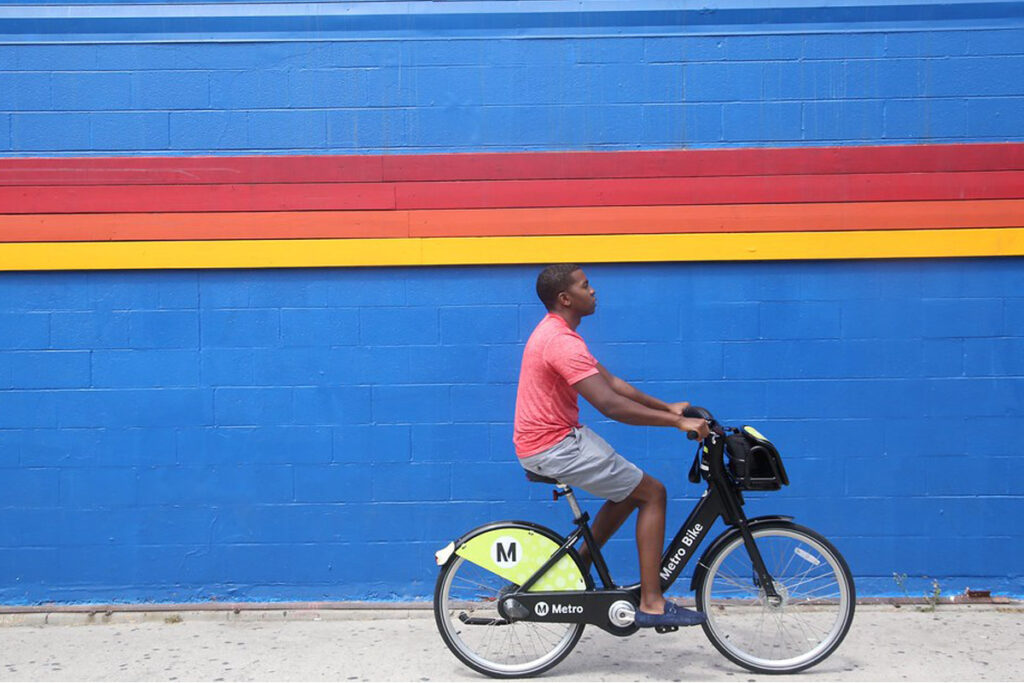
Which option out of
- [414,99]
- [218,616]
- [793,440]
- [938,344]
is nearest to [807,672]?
[793,440]

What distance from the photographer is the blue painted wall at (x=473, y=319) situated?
19.2 ft

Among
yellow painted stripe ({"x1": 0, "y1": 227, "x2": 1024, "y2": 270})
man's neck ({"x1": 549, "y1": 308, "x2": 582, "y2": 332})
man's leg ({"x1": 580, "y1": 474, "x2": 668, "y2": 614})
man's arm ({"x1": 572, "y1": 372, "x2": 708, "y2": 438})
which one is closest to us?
man's arm ({"x1": 572, "y1": 372, "x2": 708, "y2": 438})

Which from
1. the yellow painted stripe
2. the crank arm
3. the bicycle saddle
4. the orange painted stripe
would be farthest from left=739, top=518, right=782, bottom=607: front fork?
the orange painted stripe

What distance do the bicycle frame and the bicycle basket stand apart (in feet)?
0.21

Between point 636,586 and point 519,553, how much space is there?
523mm

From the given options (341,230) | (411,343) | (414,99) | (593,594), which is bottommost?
(593,594)

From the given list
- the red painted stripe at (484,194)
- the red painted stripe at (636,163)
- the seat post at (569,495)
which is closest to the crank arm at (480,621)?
the seat post at (569,495)

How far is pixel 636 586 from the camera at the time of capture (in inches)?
189

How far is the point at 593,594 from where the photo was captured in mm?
4719

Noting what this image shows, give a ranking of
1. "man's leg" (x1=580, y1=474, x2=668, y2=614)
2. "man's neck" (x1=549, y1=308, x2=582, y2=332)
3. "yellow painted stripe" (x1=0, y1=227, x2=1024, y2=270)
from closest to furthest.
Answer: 1. "man's leg" (x1=580, y1=474, x2=668, y2=614)
2. "man's neck" (x1=549, y1=308, x2=582, y2=332)
3. "yellow painted stripe" (x1=0, y1=227, x2=1024, y2=270)

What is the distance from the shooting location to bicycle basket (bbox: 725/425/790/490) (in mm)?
4641

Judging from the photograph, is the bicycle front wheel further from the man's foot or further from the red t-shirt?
the red t-shirt

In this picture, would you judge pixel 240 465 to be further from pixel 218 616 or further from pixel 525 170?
pixel 525 170

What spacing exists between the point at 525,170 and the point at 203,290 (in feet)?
5.87
